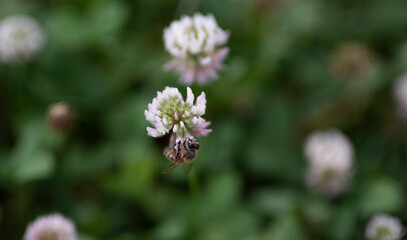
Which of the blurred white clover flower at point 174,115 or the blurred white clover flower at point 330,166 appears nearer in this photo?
the blurred white clover flower at point 174,115

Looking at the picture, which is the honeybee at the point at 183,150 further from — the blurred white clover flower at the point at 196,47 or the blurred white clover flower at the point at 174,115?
the blurred white clover flower at the point at 196,47

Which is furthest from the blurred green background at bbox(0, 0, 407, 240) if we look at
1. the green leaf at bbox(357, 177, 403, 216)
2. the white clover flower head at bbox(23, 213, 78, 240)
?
the white clover flower head at bbox(23, 213, 78, 240)

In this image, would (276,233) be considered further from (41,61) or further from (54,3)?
(54,3)

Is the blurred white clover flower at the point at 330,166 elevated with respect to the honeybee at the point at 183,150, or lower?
elevated

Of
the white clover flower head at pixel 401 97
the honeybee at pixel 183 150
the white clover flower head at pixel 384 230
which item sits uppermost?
the white clover flower head at pixel 401 97

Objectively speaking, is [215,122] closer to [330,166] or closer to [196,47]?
[330,166]

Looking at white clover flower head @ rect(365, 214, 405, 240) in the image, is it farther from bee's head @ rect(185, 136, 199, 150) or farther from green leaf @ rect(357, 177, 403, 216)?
bee's head @ rect(185, 136, 199, 150)

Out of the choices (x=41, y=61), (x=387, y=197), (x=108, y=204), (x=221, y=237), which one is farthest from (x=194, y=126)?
(x=41, y=61)

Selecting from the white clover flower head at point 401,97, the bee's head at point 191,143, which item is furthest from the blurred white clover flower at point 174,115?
the white clover flower head at point 401,97
